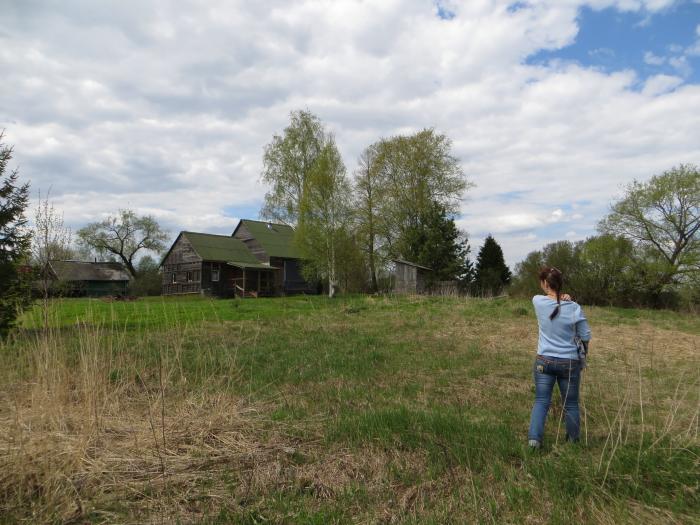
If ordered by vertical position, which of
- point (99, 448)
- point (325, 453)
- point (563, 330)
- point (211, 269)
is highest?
point (211, 269)

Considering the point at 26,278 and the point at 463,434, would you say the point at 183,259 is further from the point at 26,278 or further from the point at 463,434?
the point at 463,434

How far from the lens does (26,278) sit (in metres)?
11.8

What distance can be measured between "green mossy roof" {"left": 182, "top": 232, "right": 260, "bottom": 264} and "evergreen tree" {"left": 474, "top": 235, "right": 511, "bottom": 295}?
1926 centimetres

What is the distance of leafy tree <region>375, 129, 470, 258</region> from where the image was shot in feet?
121

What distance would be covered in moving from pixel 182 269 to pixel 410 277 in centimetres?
1907

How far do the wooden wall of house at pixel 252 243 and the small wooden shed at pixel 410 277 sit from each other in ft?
41.0

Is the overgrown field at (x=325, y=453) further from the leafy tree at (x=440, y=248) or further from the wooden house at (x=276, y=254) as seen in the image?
the wooden house at (x=276, y=254)

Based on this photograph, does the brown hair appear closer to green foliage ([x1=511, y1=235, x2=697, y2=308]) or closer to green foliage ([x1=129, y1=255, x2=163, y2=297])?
green foliage ([x1=511, y1=235, x2=697, y2=308])

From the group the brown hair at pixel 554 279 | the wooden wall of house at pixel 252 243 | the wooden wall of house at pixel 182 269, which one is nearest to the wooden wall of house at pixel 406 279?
the wooden wall of house at pixel 252 243

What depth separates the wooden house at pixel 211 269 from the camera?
35.3m

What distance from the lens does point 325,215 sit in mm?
30766

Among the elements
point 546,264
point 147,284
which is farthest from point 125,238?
point 546,264

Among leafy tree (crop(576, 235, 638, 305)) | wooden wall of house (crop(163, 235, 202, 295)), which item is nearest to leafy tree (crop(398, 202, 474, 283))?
leafy tree (crop(576, 235, 638, 305))

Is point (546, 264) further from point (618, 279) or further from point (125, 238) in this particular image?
point (125, 238)
